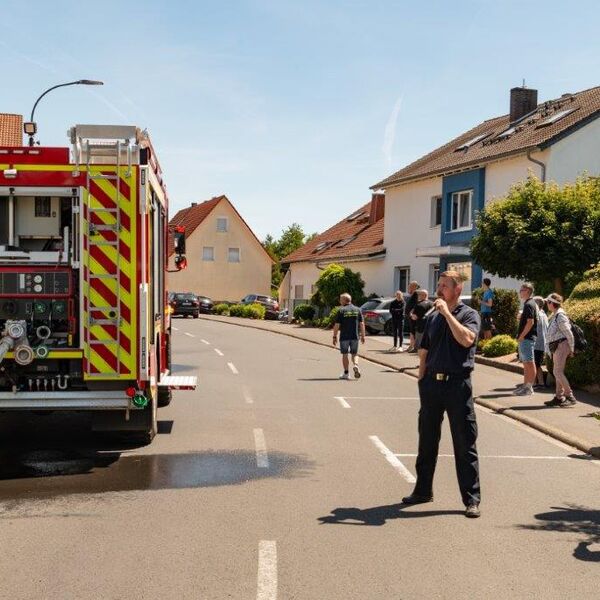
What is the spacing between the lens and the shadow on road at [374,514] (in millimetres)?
6414

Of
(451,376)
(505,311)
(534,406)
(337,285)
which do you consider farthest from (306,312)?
(451,376)

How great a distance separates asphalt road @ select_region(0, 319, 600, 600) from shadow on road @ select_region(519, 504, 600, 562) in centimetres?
2

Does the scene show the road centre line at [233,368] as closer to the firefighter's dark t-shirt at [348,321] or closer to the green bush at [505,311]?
the firefighter's dark t-shirt at [348,321]

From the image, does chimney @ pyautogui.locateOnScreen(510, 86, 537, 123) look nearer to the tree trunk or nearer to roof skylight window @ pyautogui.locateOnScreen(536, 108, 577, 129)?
roof skylight window @ pyautogui.locateOnScreen(536, 108, 577, 129)

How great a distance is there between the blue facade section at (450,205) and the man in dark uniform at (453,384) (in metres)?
24.4

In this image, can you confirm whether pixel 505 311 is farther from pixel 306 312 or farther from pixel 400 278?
pixel 306 312

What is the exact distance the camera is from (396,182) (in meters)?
37.6

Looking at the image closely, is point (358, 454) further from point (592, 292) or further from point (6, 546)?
point (592, 292)

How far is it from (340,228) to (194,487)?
4339 cm

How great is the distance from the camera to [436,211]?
3534 centimetres

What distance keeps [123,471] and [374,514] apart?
2.72 meters

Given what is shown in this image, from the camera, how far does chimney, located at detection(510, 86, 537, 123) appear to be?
34594 millimetres

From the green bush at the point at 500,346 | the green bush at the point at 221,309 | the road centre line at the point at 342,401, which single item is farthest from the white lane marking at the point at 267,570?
the green bush at the point at 221,309

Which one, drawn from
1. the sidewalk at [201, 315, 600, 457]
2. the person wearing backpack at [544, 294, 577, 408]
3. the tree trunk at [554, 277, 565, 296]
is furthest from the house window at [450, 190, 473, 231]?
the person wearing backpack at [544, 294, 577, 408]
